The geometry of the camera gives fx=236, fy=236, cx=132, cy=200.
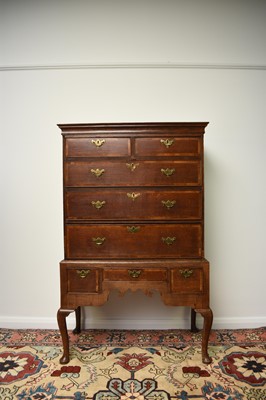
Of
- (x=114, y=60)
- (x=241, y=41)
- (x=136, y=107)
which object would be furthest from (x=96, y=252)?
(x=241, y=41)

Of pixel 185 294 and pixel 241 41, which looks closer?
pixel 185 294

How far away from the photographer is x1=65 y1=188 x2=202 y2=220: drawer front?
1.95 metres

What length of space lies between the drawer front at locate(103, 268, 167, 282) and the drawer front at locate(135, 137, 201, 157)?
3.13 feet

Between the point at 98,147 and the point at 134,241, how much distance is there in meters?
0.84

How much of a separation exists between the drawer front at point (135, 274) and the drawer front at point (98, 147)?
96 cm

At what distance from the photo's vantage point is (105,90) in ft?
8.38

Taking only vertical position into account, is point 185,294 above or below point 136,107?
below

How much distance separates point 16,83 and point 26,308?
248 centimetres

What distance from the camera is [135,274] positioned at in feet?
6.38

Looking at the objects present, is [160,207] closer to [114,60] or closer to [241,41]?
[114,60]

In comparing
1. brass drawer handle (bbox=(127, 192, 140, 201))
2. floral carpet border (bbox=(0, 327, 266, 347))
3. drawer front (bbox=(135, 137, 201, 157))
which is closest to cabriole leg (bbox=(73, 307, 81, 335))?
floral carpet border (bbox=(0, 327, 266, 347))

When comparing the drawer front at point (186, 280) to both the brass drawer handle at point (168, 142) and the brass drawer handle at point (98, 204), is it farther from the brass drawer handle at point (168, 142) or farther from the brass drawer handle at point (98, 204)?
the brass drawer handle at point (168, 142)

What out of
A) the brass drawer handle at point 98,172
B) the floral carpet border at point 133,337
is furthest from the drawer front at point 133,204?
the floral carpet border at point 133,337

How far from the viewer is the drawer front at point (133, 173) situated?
195 centimetres
